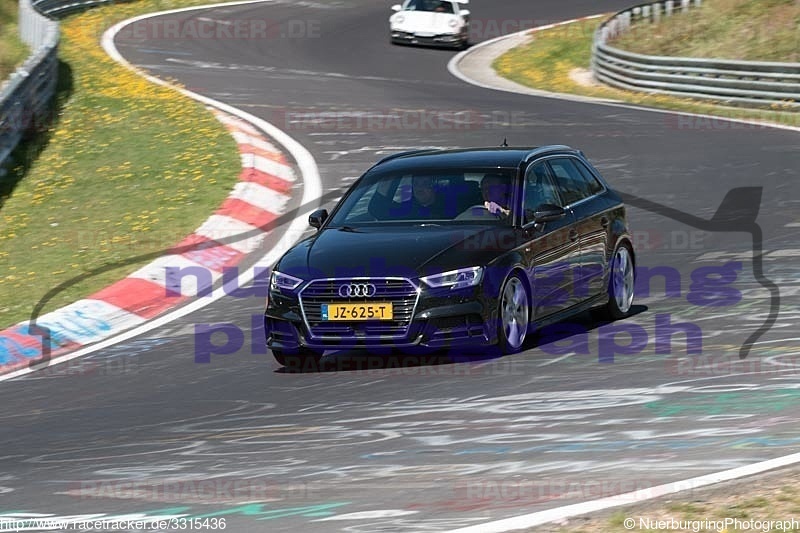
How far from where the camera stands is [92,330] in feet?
40.2

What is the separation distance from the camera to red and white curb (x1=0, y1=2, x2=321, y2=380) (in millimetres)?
11930

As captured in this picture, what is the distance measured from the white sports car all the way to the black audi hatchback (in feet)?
85.4

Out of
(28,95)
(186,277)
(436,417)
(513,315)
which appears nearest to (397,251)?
(513,315)

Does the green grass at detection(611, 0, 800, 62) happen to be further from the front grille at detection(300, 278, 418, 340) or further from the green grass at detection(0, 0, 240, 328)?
the front grille at detection(300, 278, 418, 340)

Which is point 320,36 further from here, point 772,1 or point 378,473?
point 378,473

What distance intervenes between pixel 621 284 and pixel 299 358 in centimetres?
277

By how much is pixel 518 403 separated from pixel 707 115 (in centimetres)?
1704

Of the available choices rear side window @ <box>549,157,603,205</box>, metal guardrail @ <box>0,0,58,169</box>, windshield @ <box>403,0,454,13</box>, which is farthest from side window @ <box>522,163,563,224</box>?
windshield @ <box>403,0,454,13</box>

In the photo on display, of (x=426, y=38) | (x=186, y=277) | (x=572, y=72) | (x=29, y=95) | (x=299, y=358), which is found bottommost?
(x=572, y=72)

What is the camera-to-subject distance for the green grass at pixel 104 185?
14344 millimetres

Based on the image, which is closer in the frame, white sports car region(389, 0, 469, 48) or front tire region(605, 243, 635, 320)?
front tire region(605, 243, 635, 320)

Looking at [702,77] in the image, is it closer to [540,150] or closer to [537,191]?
[540,150]

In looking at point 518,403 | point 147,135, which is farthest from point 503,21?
point 518,403

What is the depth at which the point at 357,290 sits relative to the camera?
9.85 meters
